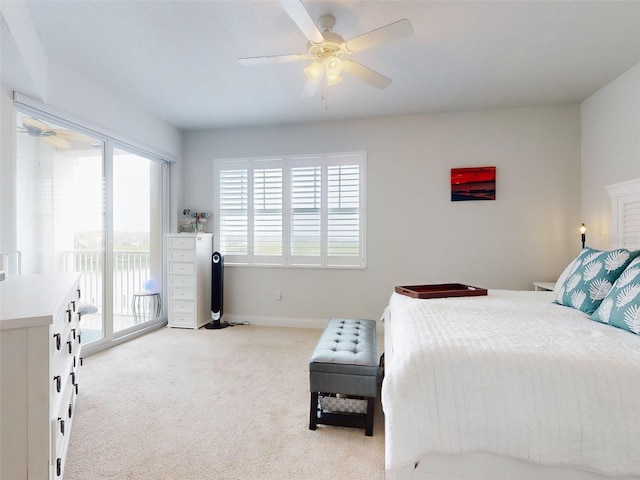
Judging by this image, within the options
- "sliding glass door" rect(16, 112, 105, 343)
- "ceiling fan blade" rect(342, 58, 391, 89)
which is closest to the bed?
"ceiling fan blade" rect(342, 58, 391, 89)

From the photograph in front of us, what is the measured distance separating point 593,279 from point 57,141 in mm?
4341

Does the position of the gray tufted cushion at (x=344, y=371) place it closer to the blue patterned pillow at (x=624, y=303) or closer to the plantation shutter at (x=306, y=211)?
the blue patterned pillow at (x=624, y=303)

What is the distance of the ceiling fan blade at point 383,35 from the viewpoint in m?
1.76

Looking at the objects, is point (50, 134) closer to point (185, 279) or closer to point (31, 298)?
point (185, 279)

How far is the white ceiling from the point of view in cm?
206

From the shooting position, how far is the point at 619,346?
1.36 metres

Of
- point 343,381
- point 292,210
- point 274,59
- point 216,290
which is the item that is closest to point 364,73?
point 274,59

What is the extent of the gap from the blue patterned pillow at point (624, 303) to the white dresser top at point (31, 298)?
2465 mm

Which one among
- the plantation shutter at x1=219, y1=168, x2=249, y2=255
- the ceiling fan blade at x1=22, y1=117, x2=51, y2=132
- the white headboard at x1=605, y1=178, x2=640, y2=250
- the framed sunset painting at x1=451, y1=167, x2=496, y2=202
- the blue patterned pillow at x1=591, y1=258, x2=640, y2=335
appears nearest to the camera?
the blue patterned pillow at x1=591, y1=258, x2=640, y2=335

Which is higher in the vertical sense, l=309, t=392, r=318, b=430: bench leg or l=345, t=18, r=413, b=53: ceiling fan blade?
l=345, t=18, r=413, b=53: ceiling fan blade

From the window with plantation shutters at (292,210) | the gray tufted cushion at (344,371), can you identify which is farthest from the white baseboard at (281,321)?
the gray tufted cushion at (344,371)

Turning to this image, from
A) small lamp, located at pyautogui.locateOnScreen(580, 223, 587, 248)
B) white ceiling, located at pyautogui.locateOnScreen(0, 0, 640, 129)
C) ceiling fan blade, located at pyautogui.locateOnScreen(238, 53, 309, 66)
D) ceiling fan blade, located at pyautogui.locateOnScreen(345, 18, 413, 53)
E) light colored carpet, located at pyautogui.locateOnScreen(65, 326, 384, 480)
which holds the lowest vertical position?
light colored carpet, located at pyautogui.locateOnScreen(65, 326, 384, 480)

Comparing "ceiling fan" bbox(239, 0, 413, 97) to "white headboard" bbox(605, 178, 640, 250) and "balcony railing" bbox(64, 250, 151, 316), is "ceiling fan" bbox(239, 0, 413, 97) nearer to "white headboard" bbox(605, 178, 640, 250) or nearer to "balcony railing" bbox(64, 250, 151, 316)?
"white headboard" bbox(605, 178, 640, 250)

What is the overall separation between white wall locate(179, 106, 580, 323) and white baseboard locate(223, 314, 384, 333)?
3 centimetres
